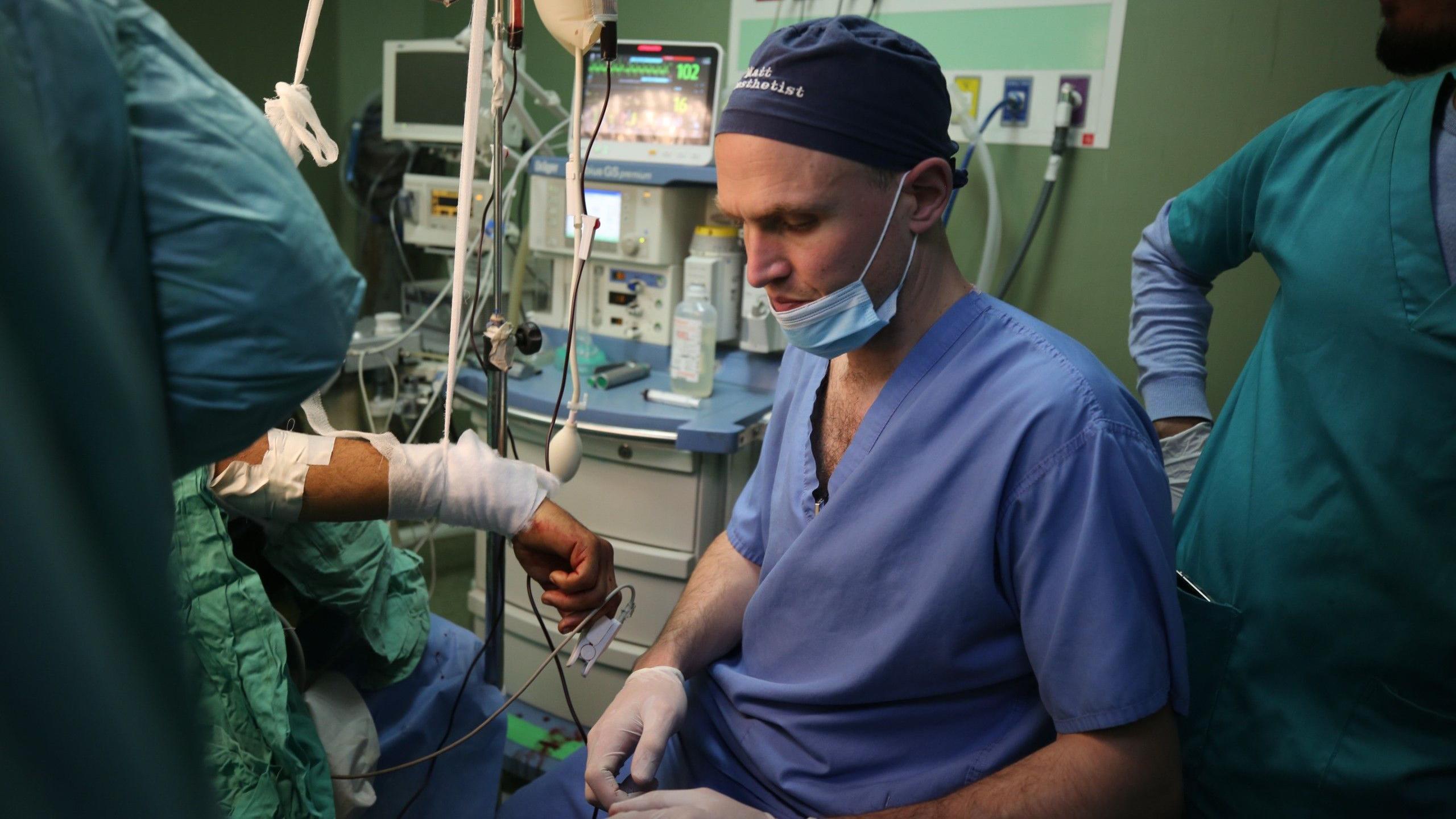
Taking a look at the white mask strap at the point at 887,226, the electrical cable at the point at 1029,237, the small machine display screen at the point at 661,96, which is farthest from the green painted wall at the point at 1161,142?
the white mask strap at the point at 887,226

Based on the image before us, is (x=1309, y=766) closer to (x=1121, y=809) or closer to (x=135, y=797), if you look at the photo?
(x=1121, y=809)

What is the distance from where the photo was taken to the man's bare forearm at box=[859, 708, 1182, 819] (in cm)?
98

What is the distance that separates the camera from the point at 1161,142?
2.56 meters

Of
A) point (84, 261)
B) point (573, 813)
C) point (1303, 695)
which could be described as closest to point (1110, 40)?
point (1303, 695)

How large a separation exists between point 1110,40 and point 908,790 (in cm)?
219

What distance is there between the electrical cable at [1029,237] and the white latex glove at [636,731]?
1.82m

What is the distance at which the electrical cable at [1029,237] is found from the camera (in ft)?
8.63

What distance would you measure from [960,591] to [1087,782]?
227mm

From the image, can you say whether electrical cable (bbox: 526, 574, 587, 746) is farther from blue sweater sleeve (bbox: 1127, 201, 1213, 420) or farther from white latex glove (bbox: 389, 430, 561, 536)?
blue sweater sleeve (bbox: 1127, 201, 1213, 420)

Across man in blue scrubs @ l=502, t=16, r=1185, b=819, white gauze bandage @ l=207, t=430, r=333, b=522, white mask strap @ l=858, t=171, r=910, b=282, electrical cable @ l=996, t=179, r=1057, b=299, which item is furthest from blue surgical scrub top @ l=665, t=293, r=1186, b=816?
electrical cable @ l=996, t=179, r=1057, b=299

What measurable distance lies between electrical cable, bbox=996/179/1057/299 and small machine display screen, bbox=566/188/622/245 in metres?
1.09

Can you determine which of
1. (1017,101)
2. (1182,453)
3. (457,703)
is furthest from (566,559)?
(1017,101)

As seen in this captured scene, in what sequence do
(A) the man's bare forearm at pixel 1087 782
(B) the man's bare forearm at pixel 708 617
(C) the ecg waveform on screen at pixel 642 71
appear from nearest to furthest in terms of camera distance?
(A) the man's bare forearm at pixel 1087 782
(B) the man's bare forearm at pixel 708 617
(C) the ecg waveform on screen at pixel 642 71

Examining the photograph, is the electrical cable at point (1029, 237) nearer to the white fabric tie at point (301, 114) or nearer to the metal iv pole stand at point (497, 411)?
the metal iv pole stand at point (497, 411)
